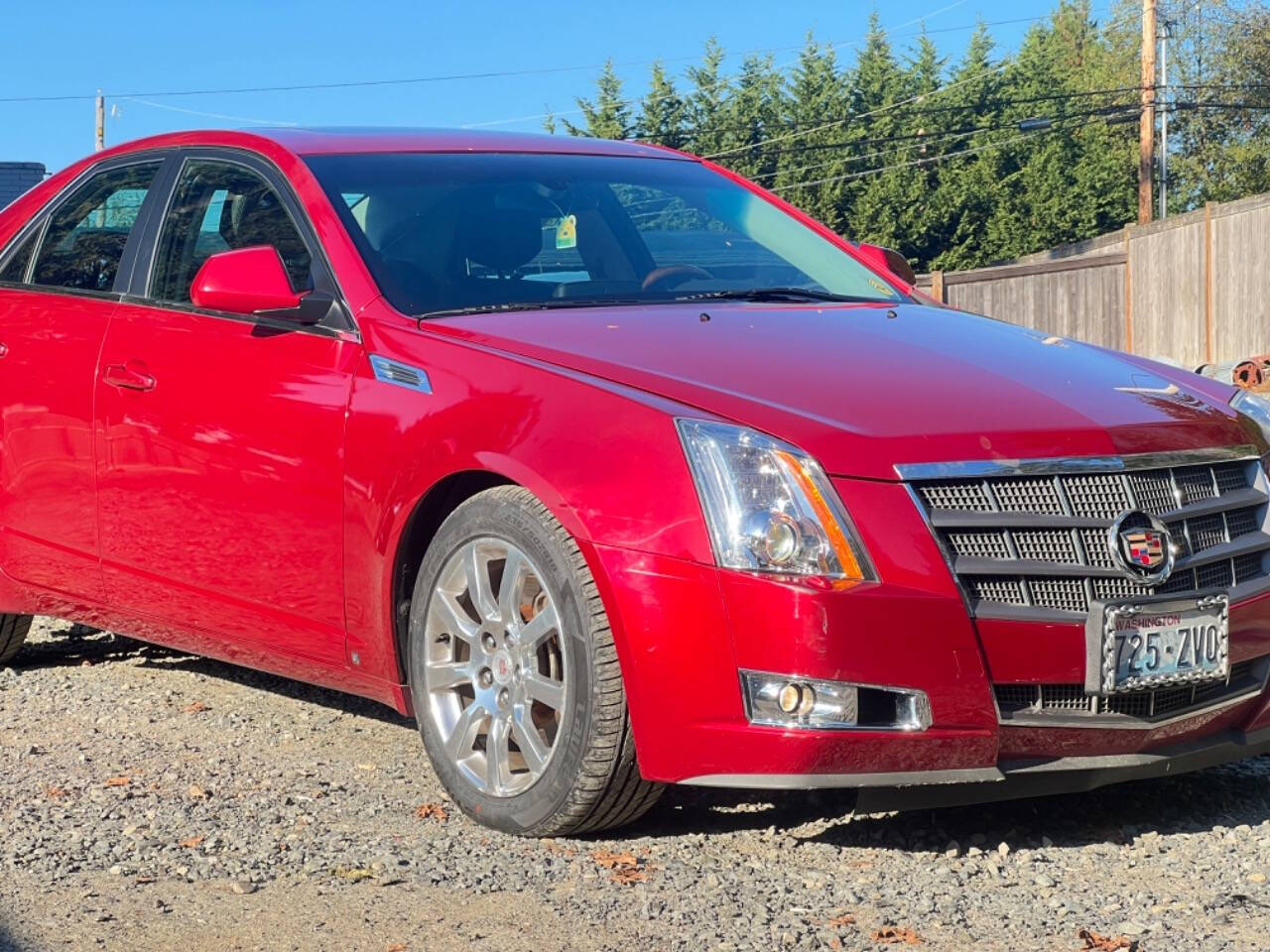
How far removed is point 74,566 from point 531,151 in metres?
1.91

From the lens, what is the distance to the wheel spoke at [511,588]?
4285mm

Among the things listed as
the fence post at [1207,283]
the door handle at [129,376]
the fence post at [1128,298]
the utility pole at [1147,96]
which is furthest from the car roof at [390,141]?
the utility pole at [1147,96]

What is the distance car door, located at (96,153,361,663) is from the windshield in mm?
224

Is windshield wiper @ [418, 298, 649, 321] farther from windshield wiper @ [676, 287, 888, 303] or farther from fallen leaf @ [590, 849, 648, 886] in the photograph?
fallen leaf @ [590, 849, 648, 886]

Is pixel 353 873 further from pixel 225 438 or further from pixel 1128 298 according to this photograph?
pixel 1128 298

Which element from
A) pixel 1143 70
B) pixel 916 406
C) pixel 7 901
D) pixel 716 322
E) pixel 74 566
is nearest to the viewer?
Answer: pixel 7 901

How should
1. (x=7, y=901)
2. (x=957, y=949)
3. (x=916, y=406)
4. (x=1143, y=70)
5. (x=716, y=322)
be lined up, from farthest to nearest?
(x=1143, y=70)
(x=716, y=322)
(x=916, y=406)
(x=7, y=901)
(x=957, y=949)

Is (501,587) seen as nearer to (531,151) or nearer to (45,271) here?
(531,151)

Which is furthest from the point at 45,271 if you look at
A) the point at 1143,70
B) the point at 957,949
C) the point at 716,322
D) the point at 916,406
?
the point at 1143,70

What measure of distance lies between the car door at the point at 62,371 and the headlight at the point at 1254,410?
10.7 feet

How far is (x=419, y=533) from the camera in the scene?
4629 mm

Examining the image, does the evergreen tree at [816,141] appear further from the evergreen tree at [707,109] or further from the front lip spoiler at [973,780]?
the front lip spoiler at [973,780]

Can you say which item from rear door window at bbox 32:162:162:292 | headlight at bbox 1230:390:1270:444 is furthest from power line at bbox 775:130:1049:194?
headlight at bbox 1230:390:1270:444

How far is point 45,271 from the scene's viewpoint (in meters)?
6.15
